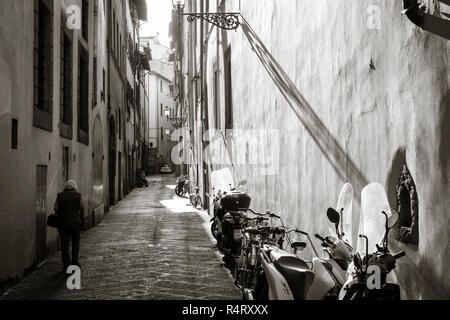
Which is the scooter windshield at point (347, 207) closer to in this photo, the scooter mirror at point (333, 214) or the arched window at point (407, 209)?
the arched window at point (407, 209)

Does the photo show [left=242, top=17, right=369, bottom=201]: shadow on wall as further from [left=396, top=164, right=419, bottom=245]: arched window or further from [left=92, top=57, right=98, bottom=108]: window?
[left=92, top=57, right=98, bottom=108]: window

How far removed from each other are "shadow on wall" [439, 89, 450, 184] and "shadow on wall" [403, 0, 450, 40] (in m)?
0.39

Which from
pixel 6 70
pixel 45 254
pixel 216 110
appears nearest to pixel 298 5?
pixel 6 70

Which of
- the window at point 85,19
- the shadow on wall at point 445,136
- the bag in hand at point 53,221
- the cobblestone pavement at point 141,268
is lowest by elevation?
the cobblestone pavement at point 141,268

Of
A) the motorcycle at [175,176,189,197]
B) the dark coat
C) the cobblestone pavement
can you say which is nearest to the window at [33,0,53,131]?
the dark coat

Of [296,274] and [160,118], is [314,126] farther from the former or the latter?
[160,118]

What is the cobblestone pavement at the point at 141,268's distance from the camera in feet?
23.8

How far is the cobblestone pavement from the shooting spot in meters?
7.26

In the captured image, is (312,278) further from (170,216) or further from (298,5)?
(170,216)

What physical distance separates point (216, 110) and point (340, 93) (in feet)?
36.6

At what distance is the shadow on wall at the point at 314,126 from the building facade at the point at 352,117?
0.06 ft

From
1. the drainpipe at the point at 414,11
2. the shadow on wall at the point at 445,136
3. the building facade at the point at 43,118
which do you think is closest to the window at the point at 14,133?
the building facade at the point at 43,118

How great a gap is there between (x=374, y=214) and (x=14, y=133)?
5.52 meters

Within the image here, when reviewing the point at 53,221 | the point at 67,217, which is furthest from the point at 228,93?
the point at 53,221
